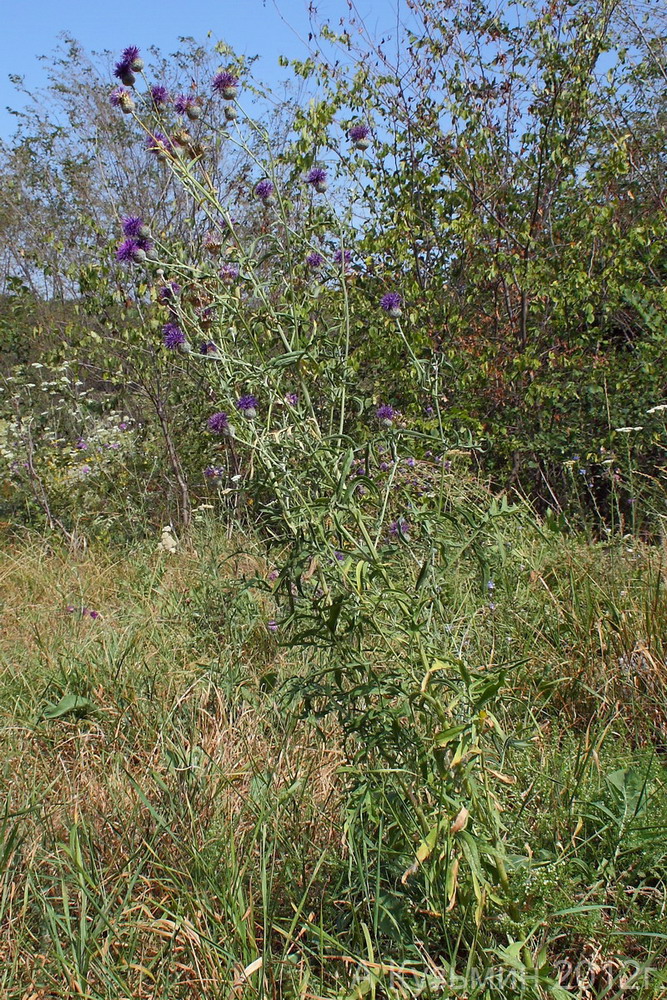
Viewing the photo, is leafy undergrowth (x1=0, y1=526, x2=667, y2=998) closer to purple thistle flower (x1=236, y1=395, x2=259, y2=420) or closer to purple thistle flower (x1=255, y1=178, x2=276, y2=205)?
purple thistle flower (x1=236, y1=395, x2=259, y2=420)

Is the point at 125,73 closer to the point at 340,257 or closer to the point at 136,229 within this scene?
the point at 136,229

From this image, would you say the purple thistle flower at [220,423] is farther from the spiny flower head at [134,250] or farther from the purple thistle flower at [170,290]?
the spiny flower head at [134,250]

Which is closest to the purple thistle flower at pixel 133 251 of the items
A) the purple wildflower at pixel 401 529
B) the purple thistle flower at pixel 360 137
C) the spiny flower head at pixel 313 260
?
the spiny flower head at pixel 313 260

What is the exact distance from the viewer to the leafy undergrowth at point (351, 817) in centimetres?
170

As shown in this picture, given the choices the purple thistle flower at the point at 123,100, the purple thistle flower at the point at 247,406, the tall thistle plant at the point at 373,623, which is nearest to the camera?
the tall thistle plant at the point at 373,623

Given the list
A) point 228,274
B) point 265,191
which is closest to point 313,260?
point 265,191

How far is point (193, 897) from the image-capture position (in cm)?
195

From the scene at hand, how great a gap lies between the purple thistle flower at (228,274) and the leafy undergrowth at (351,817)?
2.37 feet

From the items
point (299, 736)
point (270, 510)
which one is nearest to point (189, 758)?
point (299, 736)

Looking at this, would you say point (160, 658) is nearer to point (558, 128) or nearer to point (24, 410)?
point (558, 128)

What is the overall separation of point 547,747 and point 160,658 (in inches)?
57.1

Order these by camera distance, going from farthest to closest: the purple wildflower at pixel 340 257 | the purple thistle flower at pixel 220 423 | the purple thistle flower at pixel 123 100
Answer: the purple thistle flower at pixel 123 100 < the purple wildflower at pixel 340 257 < the purple thistle flower at pixel 220 423

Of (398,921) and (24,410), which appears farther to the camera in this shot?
(24,410)

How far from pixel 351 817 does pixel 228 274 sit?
1388 mm
